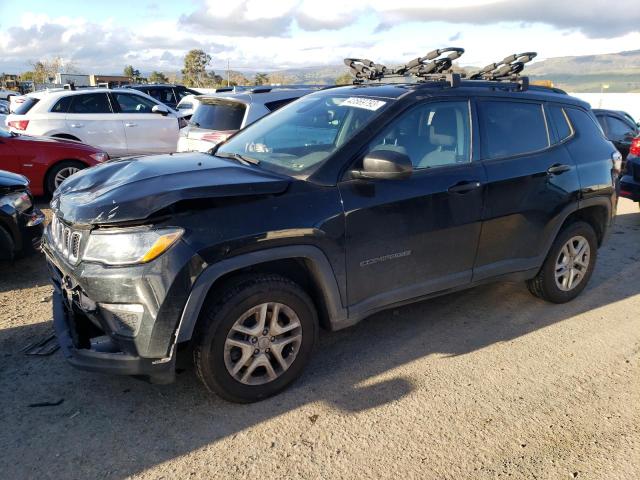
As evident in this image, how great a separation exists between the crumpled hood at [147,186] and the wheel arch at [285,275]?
0.36 metres

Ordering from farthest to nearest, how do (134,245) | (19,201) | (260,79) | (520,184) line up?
(260,79)
(19,201)
(520,184)
(134,245)

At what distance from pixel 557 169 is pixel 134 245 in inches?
129

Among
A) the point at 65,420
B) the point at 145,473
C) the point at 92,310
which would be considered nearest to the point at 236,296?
the point at 92,310

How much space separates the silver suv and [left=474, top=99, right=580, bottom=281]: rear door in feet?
11.3

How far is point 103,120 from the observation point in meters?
10.3

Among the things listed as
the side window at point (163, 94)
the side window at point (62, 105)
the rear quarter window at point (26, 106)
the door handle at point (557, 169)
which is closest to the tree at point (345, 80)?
the door handle at point (557, 169)

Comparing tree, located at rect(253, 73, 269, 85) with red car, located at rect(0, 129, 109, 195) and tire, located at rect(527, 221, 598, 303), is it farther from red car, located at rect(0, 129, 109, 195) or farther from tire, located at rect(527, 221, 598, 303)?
tire, located at rect(527, 221, 598, 303)

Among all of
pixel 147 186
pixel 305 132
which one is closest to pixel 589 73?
pixel 305 132

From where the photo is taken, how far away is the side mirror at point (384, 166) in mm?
3104

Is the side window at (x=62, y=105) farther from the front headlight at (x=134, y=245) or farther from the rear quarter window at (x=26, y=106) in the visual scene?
the front headlight at (x=134, y=245)

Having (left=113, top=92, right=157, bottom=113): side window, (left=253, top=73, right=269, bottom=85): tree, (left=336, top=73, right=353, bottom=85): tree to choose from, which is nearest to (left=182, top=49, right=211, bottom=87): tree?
(left=253, top=73, right=269, bottom=85): tree

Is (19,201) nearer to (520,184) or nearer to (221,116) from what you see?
(221,116)

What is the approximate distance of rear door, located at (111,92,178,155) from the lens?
10.6m

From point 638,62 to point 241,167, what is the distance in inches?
2173
